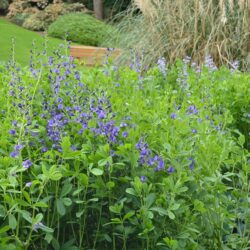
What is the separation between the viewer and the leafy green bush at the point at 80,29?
53.6 ft

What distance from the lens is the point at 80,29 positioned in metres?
16.6

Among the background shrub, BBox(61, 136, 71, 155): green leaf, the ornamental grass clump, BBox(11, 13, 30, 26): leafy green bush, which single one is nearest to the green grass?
BBox(11, 13, 30, 26): leafy green bush

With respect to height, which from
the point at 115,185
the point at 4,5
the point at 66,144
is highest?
the point at 66,144

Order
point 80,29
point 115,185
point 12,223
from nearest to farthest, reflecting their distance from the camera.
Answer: point 12,223, point 115,185, point 80,29

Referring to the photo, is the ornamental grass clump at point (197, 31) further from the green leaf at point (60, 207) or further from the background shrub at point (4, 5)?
the background shrub at point (4, 5)

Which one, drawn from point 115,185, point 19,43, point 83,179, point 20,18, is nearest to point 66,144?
point 83,179

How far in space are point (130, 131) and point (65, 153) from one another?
0.31m

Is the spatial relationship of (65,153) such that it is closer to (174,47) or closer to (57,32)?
(174,47)

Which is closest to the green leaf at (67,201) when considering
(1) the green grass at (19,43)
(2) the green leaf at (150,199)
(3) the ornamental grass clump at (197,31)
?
(2) the green leaf at (150,199)

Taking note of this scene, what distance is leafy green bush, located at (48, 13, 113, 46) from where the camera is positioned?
53.6 feet

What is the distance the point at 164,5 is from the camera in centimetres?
707

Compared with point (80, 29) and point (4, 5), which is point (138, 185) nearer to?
point (80, 29)

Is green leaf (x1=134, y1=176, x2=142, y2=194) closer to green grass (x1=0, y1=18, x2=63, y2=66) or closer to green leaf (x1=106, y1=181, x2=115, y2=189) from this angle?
green leaf (x1=106, y1=181, x2=115, y2=189)

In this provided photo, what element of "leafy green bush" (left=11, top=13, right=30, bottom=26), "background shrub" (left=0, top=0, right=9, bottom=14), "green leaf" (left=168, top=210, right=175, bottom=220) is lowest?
"leafy green bush" (left=11, top=13, right=30, bottom=26)
